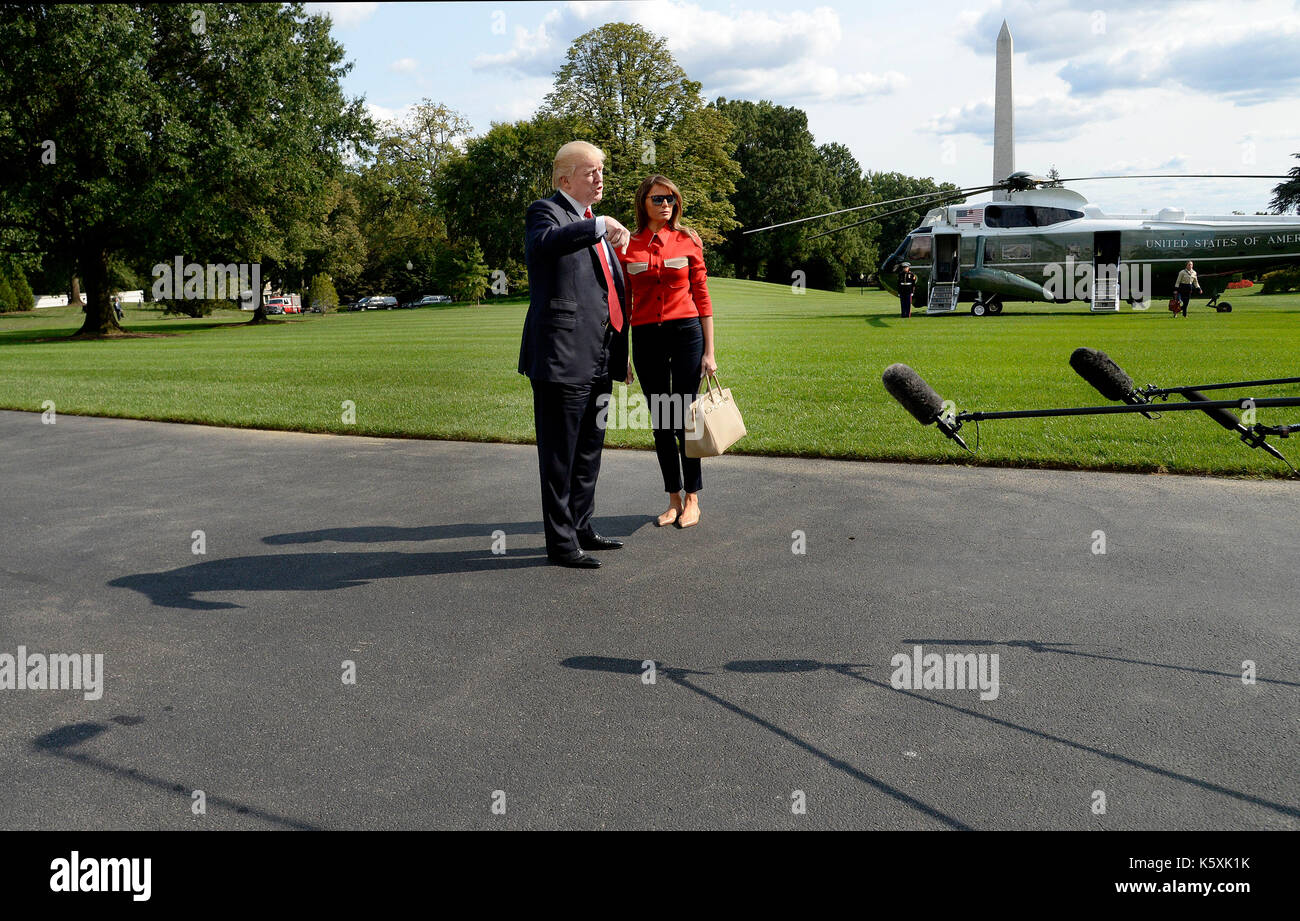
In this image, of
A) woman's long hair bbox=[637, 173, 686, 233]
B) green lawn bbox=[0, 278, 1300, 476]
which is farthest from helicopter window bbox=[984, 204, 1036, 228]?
woman's long hair bbox=[637, 173, 686, 233]

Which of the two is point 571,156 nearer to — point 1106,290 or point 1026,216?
point 1026,216

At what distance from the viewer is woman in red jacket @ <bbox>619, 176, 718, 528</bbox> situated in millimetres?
6484

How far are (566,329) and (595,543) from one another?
1423 mm

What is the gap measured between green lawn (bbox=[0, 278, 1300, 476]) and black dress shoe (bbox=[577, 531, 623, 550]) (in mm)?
3443

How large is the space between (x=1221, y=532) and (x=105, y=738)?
6.33 meters

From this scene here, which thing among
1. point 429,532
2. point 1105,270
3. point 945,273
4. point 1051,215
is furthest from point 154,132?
point 429,532

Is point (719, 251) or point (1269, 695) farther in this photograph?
point (719, 251)

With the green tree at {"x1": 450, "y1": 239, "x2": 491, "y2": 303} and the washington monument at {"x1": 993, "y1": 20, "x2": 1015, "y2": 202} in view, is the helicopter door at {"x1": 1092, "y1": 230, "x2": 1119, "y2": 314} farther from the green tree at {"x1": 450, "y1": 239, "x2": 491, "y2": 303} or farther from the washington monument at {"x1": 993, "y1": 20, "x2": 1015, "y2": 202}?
the green tree at {"x1": 450, "y1": 239, "x2": 491, "y2": 303}

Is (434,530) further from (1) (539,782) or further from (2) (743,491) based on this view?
(1) (539,782)

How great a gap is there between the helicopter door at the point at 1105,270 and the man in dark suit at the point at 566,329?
3159 centimetres

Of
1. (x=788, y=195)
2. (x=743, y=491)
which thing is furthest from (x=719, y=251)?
(x=743, y=491)

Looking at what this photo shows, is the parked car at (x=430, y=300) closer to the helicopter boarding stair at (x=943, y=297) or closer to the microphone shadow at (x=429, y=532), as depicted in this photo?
the helicopter boarding stair at (x=943, y=297)

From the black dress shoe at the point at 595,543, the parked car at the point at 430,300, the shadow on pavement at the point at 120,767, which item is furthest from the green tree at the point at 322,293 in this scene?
the shadow on pavement at the point at 120,767
